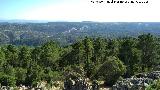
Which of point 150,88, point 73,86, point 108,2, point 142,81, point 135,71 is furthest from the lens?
point 135,71

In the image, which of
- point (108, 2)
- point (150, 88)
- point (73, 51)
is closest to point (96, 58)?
point (73, 51)

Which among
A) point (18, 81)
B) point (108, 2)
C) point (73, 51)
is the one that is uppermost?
point (108, 2)

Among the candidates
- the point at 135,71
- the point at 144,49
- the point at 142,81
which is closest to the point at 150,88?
the point at 142,81

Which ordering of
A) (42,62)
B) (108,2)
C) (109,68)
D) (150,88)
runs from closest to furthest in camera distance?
(108,2) → (150,88) → (109,68) → (42,62)

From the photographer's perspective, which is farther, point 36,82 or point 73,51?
point 73,51

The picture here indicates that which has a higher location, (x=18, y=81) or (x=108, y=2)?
(x=108, y=2)

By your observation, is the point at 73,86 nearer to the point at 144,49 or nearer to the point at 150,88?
the point at 150,88
